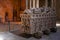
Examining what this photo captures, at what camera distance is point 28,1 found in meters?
19.6

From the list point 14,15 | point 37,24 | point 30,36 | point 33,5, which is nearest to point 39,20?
point 37,24

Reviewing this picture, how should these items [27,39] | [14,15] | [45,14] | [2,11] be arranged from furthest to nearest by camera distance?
1. [14,15]
2. [2,11]
3. [45,14]
4. [27,39]

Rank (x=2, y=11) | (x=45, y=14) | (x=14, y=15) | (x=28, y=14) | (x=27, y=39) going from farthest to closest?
(x=14, y=15) → (x=2, y=11) → (x=45, y=14) → (x=28, y=14) → (x=27, y=39)

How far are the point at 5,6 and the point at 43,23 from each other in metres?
9.10

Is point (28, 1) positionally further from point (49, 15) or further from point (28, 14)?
point (28, 14)

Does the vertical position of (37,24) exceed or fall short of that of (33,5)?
it falls short

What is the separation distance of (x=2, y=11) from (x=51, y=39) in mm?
10452

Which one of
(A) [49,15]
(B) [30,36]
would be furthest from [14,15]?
(B) [30,36]

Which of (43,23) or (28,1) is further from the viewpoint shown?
(28,1)

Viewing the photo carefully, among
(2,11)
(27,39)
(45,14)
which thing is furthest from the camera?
(2,11)

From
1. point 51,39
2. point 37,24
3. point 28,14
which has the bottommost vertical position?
point 51,39

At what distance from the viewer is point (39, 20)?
1043 centimetres

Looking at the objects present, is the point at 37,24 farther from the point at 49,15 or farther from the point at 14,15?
the point at 14,15

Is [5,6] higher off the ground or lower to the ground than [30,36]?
higher
